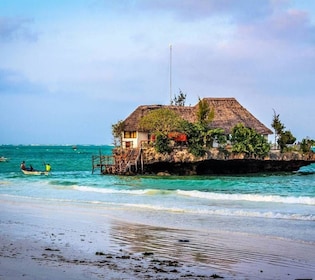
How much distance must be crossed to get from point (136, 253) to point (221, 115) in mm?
38920

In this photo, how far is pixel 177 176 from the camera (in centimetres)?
4384

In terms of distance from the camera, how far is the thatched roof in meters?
48.3

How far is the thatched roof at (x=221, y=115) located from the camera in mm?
48281

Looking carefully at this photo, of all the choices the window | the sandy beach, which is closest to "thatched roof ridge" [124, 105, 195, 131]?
A: the window

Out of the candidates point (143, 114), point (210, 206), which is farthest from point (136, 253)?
point (143, 114)

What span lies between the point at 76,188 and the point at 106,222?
1697cm

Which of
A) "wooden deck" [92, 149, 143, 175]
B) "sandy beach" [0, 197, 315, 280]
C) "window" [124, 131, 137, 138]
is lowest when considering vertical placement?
"sandy beach" [0, 197, 315, 280]

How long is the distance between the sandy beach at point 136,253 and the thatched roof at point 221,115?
32.0m

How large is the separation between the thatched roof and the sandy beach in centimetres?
3195

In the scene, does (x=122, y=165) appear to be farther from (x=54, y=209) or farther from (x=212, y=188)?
(x=54, y=209)

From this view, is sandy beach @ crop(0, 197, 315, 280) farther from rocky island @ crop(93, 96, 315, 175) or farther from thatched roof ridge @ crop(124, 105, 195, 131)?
thatched roof ridge @ crop(124, 105, 195, 131)

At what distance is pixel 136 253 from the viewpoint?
11.3 metres

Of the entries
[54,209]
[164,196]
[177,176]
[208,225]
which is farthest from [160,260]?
[177,176]

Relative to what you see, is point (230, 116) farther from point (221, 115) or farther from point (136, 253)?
point (136, 253)
